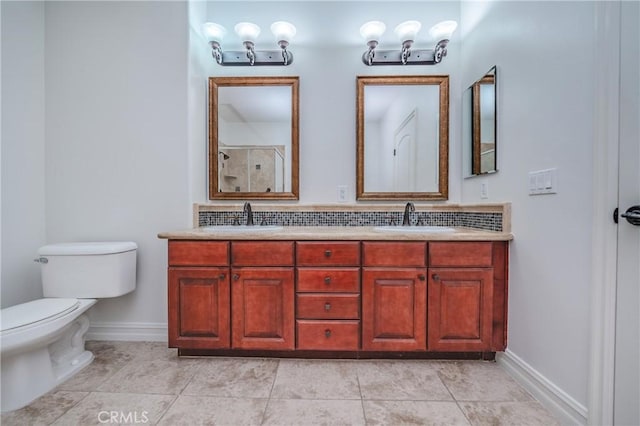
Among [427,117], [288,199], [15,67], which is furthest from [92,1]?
[427,117]

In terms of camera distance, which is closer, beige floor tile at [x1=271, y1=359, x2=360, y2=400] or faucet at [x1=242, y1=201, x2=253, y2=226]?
beige floor tile at [x1=271, y1=359, x2=360, y2=400]

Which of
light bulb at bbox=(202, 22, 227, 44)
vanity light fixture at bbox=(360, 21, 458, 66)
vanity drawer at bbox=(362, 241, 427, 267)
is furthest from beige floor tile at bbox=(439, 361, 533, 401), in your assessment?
light bulb at bbox=(202, 22, 227, 44)

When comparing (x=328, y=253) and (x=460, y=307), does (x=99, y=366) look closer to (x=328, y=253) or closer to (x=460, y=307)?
(x=328, y=253)

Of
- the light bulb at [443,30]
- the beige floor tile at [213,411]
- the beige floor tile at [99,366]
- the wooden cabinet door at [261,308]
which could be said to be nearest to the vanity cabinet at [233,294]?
the wooden cabinet door at [261,308]

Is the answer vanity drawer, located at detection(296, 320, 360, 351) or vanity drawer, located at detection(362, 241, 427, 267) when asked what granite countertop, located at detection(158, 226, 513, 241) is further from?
vanity drawer, located at detection(296, 320, 360, 351)

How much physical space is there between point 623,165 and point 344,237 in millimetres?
1118

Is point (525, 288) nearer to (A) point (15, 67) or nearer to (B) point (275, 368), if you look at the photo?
(B) point (275, 368)

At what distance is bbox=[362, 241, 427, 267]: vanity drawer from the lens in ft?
4.92

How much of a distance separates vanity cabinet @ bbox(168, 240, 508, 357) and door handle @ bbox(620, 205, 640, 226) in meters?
0.60

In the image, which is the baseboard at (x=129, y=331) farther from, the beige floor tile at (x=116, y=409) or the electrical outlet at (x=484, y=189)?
the electrical outlet at (x=484, y=189)

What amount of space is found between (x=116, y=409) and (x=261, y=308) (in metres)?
0.75

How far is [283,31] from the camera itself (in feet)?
5.93

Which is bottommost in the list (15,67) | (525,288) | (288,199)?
(525,288)

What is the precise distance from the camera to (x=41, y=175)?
183 cm
